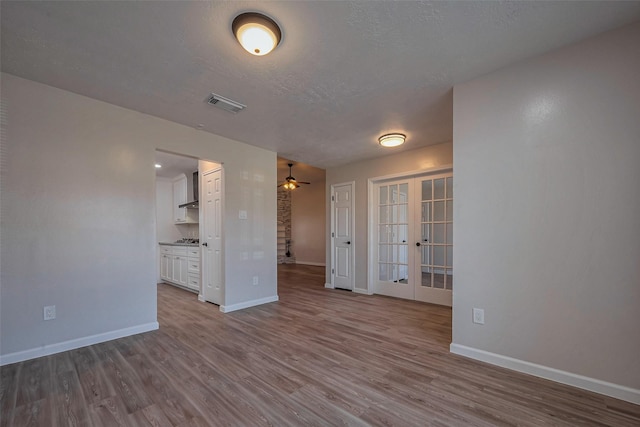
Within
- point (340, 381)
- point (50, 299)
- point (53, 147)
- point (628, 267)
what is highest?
point (53, 147)

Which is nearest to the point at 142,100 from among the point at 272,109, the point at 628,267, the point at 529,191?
the point at 272,109

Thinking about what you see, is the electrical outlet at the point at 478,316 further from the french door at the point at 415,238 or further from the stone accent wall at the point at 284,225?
the stone accent wall at the point at 284,225

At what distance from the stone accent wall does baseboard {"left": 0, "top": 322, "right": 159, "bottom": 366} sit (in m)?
6.86

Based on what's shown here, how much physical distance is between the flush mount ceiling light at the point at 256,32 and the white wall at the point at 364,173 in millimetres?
3087

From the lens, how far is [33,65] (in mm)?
2215

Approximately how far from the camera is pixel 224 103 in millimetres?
2824

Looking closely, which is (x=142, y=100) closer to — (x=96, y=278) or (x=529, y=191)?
(x=96, y=278)

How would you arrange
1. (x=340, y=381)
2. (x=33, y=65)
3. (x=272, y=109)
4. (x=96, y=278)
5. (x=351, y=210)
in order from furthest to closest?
(x=351, y=210) < (x=272, y=109) < (x=96, y=278) < (x=33, y=65) < (x=340, y=381)

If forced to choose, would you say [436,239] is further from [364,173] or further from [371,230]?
[364,173]

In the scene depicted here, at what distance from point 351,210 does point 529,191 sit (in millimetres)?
3330

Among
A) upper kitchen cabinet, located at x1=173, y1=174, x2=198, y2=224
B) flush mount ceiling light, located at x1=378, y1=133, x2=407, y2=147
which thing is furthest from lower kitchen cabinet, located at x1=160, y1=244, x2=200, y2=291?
flush mount ceiling light, located at x1=378, y1=133, x2=407, y2=147

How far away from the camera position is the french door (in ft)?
13.9

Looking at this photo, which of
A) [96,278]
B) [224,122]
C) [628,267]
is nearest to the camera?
[628,267]

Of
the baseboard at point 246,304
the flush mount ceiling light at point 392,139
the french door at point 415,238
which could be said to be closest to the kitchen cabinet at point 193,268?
the baseboard at point 246,304
